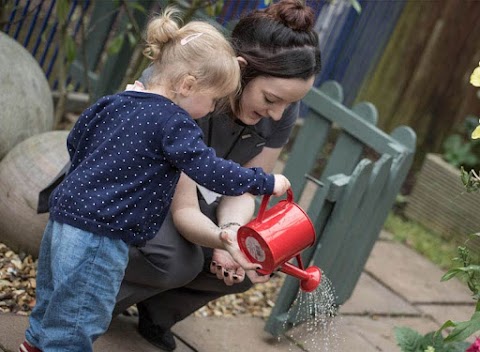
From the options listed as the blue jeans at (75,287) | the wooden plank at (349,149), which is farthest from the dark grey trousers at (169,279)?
the wooden plank at (349,149)

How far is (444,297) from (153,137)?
287 cm

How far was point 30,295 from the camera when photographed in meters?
3.42

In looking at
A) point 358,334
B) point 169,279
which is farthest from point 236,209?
point 358,334

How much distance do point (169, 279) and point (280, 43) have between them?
88cm

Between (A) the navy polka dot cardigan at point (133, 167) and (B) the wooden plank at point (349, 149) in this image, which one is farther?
(B) the wooden plank at point (349, 149)

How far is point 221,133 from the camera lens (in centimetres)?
319

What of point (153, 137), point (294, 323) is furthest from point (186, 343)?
point (153, 137)

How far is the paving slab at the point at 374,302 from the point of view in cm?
435

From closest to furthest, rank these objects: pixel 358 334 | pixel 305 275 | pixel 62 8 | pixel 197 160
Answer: pixel 197 160
pixel 305 275
pixel 358 334
pixel 62 8

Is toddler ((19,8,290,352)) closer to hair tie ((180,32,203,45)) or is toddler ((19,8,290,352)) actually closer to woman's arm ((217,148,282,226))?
hair tie ((180,32,203,45))

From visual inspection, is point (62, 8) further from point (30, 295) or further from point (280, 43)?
point (280, 43)

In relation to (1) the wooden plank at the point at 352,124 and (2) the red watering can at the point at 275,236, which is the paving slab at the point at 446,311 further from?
(2) the red watering can at the point at 275,236

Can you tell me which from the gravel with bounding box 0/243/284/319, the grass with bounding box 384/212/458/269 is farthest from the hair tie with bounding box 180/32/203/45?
the grass with bounding box 384/212/458/269

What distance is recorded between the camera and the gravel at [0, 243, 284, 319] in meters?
3.33
